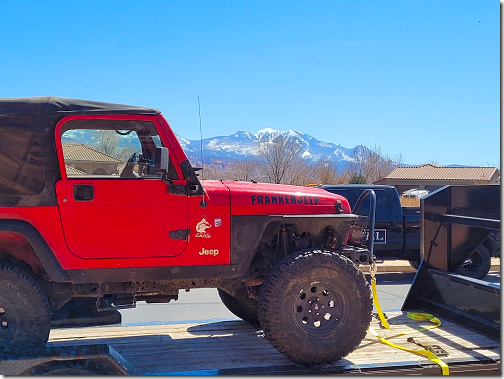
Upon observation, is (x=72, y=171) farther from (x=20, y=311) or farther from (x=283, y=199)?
(x=283, y=199)

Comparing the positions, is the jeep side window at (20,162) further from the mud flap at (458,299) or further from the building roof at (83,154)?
the mud flap at (458,299)

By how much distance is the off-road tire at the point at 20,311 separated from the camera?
3.83 m

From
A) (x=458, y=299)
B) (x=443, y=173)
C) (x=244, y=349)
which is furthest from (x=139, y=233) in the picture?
(x=443, y=173)

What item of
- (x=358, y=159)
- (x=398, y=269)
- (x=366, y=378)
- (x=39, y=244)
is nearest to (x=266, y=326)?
(x=366, y=378)

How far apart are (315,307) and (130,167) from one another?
1927 mm

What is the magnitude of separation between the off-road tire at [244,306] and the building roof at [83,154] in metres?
1.72

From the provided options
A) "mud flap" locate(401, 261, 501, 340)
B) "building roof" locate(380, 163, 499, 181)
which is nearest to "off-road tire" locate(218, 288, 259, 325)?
"mud flap" locate(401, 261, 501, 340)

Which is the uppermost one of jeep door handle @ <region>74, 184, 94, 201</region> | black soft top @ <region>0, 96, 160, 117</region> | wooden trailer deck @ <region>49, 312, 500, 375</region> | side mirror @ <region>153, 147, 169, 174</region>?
black soft top @ <region>0, 96, 160, 117</region>

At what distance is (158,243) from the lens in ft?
13.5

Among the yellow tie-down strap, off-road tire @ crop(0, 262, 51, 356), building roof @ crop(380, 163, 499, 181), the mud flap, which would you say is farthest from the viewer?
building roof @ crop(380, 163, 499, 181)

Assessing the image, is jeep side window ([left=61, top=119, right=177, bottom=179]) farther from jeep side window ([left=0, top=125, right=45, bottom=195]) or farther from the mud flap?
the mud flap

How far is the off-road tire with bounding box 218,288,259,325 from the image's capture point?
4977mm

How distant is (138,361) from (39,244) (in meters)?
1.23

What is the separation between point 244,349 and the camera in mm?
4582
